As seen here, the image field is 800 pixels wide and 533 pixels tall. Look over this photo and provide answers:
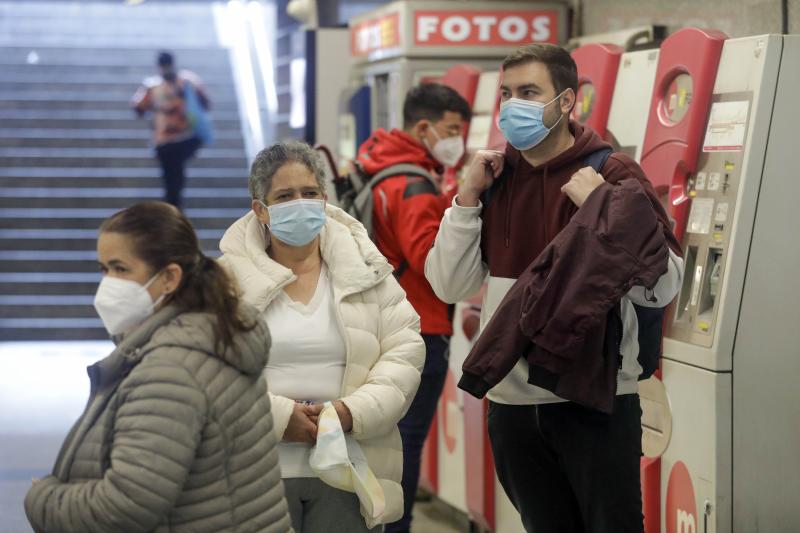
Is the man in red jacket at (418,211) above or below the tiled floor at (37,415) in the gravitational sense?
above

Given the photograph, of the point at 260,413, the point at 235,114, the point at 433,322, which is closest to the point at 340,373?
the point at 260,413

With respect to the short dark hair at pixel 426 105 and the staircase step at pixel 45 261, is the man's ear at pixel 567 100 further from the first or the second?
the staircase step at pixel 45 261

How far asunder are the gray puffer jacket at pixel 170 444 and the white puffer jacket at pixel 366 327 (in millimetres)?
499

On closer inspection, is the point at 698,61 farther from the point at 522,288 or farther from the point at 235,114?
the point at 235,114

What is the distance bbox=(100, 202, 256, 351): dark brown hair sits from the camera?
2.24 metres

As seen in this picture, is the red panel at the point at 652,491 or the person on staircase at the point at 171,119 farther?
the person on staircase at the point at 171,119

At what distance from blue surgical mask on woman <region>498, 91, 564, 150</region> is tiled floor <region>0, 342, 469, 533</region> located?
2588 millimetres

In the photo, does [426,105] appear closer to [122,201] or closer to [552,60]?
[552,60]

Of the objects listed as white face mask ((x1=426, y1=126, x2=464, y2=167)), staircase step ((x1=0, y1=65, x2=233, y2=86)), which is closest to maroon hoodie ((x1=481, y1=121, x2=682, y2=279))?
white face mask ((x1=426, y1=126, x2=464, y2=167))

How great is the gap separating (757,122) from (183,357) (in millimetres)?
1787

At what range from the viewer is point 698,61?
11.4 ft

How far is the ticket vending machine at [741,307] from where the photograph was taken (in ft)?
10.8

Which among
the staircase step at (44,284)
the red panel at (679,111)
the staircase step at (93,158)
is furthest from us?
the staircase step at (93,158)

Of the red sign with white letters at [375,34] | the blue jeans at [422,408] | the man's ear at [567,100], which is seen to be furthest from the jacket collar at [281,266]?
the red sign with white letters at [375,34]
